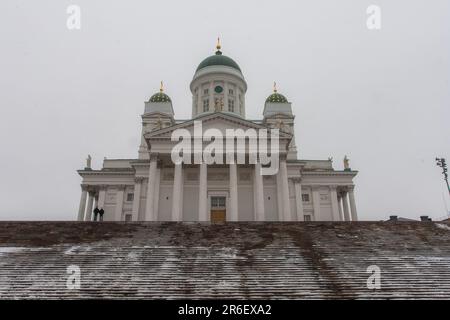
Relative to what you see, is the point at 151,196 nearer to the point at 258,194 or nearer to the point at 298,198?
the point at 258,194

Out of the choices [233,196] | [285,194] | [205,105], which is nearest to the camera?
[233,196]

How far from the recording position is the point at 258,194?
89.9 feet

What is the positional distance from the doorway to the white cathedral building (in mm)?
84

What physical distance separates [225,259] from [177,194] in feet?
47.7

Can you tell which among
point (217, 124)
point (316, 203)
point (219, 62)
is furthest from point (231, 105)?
point (316, 203)

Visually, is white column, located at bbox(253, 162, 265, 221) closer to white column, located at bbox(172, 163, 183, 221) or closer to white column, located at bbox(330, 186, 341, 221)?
white column, located at bbox(172, 163, 183, 221)

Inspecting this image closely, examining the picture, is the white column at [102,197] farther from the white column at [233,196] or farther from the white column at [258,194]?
the white column at [258,194]

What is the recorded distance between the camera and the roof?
35.8 ft

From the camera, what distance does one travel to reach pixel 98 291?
1070cm

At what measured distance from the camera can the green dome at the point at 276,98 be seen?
4319 centimetres
